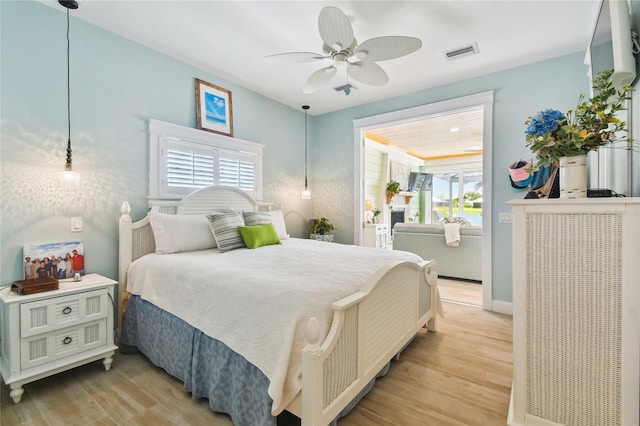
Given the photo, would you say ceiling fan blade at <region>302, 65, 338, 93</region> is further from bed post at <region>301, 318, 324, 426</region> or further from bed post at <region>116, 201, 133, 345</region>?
bed post at <region>301, 318, 324, 426</region>

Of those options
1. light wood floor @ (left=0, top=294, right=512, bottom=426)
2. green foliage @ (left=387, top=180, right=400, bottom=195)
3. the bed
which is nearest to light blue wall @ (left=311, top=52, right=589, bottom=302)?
the bed

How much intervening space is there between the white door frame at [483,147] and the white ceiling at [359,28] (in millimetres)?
361

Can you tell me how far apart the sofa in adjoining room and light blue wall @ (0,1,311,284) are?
382 centimetres

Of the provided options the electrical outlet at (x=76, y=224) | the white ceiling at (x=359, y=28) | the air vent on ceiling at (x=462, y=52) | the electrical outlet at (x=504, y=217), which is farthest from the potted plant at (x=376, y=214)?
the electrical outlet at (x=76, y=224)

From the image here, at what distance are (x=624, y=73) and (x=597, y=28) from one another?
2.90 feet

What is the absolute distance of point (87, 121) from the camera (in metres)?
2.54

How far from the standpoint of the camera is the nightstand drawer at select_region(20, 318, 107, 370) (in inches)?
73.0

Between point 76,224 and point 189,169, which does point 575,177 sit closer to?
point 189,169

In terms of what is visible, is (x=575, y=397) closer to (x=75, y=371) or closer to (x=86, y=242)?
(x=75, y=371)

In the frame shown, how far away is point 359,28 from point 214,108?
187cm

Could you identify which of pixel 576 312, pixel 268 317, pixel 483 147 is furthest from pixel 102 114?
pixel 483 147

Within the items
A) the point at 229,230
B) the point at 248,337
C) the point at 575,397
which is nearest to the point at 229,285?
the point at 248,337

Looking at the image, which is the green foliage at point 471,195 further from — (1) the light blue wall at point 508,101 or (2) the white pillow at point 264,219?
(2) the white pillow at point 264,219

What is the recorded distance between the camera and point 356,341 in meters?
1.65
